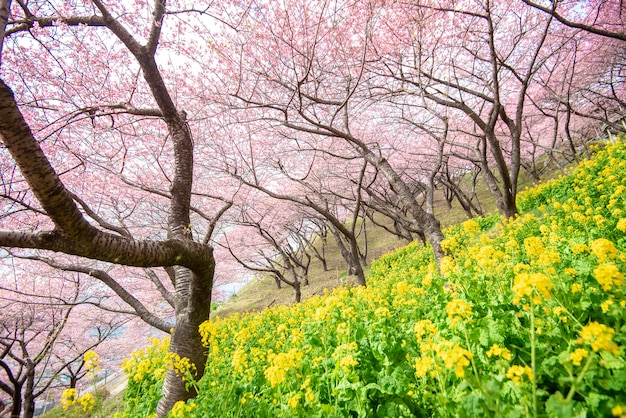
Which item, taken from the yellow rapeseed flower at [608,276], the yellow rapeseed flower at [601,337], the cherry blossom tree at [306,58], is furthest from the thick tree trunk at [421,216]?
the yellow rapeseed flower at [601,337]

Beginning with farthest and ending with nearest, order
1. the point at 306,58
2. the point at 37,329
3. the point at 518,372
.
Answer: the point at 37,329
the point at 306,58
the point at 518,372

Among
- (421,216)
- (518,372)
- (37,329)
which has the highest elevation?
(37,329)

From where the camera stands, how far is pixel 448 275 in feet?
9.76

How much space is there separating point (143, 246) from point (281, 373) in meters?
1.90

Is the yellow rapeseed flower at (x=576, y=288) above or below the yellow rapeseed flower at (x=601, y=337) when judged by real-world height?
below

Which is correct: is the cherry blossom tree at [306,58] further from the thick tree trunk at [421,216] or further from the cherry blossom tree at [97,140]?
the cherry blossom tree at [97,140]

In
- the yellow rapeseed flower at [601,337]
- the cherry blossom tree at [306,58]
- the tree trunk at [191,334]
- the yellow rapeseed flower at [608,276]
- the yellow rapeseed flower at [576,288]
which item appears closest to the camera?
the yellow rapeseed flower at [601,337]

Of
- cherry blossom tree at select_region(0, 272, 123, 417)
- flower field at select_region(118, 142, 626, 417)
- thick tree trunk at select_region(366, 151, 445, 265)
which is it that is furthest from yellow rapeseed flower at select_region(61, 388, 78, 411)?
cherry blossom tree at select_region(0, 272, 123, 417)

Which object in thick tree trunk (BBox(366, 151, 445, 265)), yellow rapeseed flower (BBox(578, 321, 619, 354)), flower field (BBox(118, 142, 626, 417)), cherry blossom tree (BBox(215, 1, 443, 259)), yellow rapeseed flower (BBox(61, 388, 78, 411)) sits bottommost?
flower field (BBox(118, 142, 626, 417))

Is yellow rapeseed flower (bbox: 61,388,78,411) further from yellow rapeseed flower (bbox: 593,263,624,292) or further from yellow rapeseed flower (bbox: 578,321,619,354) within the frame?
yellow rapeseed flower (bbox: 593,263,624,292)

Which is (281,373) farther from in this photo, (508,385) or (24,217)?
(24,217)

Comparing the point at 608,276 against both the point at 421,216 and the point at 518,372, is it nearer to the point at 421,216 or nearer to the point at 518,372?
the point at 518,372

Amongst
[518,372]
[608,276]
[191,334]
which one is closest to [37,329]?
[191,334]

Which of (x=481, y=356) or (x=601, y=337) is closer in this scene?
(x=601, y=337)
